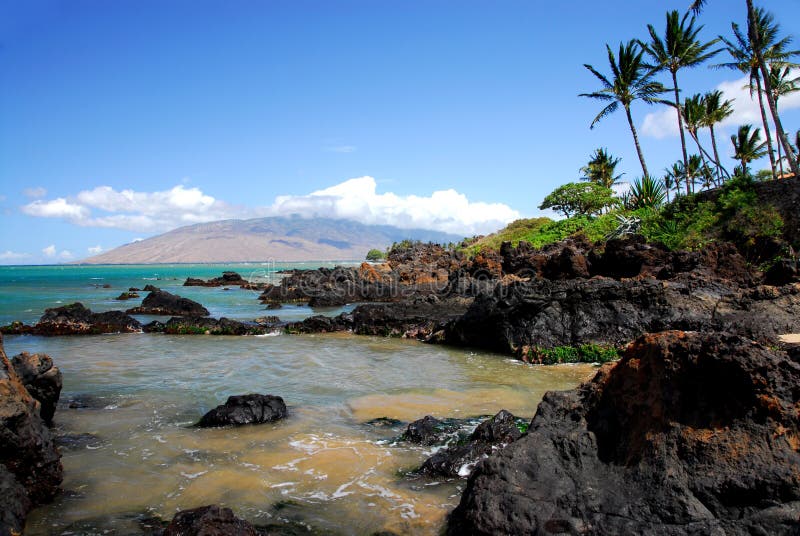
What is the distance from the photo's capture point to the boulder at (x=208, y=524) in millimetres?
3365

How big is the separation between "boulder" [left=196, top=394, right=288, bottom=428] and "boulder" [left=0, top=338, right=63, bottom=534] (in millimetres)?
2154

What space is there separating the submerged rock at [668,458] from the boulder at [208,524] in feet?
4.98

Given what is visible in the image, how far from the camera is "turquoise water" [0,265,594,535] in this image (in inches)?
177

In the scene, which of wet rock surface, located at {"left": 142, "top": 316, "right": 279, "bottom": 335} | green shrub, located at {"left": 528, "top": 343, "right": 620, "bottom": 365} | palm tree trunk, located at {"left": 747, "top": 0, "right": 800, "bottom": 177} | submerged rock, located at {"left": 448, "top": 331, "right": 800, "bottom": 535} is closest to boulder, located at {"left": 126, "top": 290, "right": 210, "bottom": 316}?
wet rock surface, located at {"left": 142, "top": 316, "right": 279, "bottom": 335}

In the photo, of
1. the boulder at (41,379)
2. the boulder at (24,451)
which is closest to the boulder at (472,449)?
the boulder at (24,451)

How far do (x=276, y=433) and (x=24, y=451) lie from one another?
9.07 ft

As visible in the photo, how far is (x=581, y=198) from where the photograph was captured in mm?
46219

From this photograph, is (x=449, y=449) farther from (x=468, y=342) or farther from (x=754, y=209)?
(x=754, y=209)

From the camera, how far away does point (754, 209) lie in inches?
698

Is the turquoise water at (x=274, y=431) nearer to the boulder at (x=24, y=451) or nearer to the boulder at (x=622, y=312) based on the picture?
the boulder at (x=24, y=451)

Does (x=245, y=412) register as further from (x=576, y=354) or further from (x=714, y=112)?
(x=714, y=112)

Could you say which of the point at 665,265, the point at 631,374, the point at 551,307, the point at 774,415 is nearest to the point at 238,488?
the point at 631,374

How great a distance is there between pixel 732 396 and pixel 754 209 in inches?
702

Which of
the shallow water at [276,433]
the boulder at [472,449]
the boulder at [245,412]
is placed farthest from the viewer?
the boulder at [245,412]
